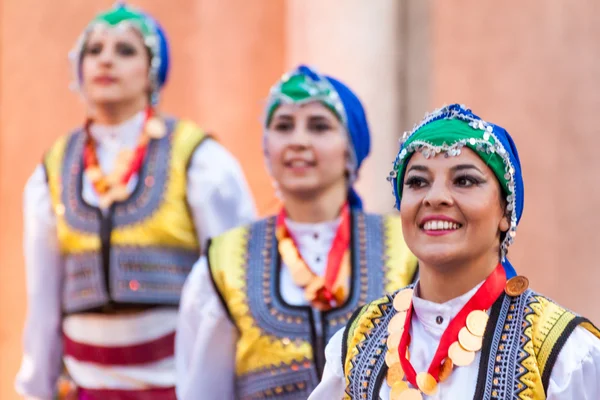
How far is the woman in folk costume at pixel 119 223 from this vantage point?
5.02m

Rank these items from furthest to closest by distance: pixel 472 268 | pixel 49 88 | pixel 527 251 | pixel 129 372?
pixel 49 88
pixel 527 251
pixel 129 372
pixel 472 268

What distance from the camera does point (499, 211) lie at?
10.5 ft

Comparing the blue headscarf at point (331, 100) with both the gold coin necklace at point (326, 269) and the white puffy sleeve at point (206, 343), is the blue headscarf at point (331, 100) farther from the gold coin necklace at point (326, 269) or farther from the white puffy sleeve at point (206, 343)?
the white puffy sleeve at point (206, 343)

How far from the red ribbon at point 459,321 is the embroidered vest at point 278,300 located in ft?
3.12

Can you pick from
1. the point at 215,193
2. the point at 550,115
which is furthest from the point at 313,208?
the point at 550,115

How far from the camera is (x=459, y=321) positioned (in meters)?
3.16

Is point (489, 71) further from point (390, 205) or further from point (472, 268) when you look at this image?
point (472, 268)

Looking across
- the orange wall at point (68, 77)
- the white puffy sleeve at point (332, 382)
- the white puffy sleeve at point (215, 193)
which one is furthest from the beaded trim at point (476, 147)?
the orange wall at point (68, 77)

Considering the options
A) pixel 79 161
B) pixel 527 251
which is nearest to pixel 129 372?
pixel 79 161

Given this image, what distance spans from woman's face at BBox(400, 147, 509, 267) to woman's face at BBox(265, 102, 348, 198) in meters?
1.25

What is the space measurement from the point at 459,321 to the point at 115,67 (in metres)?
2.48

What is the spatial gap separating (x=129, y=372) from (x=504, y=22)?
2752mm

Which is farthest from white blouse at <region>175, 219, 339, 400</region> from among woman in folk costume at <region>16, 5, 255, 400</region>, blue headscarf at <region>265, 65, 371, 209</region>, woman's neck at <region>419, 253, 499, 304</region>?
woman's neck at <region>419, 253, 499, 304</region>

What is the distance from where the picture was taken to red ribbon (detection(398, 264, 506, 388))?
314 cm
